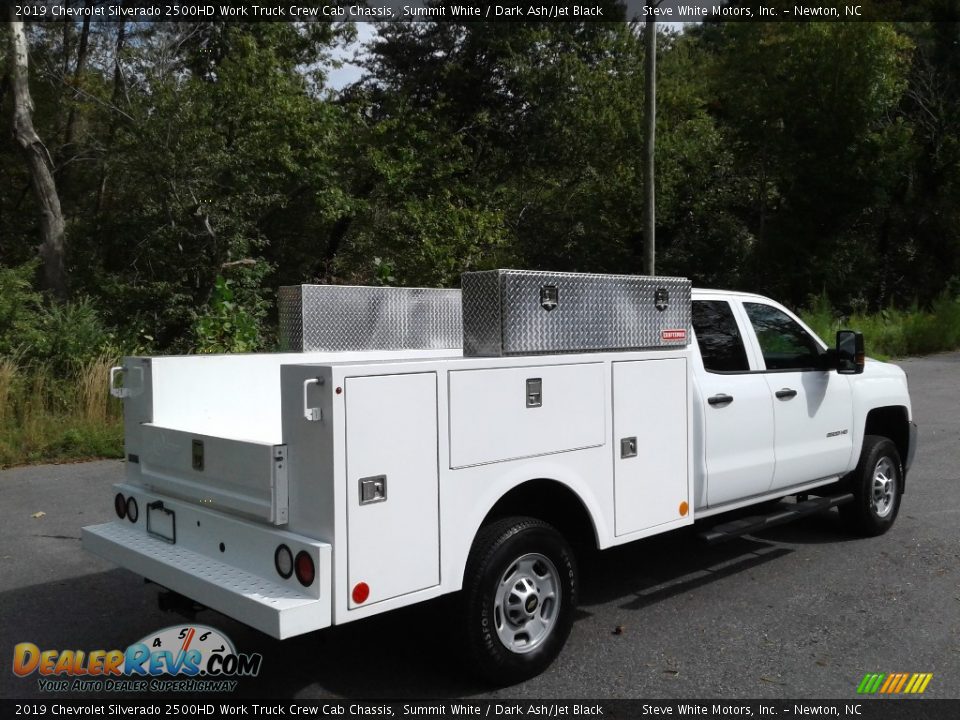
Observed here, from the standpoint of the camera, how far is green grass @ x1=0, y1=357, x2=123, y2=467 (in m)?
10.3

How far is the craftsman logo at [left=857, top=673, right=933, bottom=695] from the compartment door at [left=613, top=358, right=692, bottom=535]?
1.26m

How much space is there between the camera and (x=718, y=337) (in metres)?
5.98

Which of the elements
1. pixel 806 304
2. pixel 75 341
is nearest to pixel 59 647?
pixel 75 341

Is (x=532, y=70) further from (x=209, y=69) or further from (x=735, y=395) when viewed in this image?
(x=735, y=395)

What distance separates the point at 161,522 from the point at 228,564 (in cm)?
68

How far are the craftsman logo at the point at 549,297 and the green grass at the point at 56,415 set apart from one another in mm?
7462

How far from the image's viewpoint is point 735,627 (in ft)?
16.9

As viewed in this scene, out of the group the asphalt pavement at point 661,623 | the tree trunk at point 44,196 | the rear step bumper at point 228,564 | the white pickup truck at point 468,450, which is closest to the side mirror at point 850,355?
the white pickup truck at point 468,450

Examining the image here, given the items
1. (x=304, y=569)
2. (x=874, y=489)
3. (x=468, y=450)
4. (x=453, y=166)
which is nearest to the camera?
(x=304, y=569)

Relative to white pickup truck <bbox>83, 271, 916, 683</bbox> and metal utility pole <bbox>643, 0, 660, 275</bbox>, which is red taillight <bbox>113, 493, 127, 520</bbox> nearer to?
white pickup truck <bbox>83, 271, 916, 683</bbox>

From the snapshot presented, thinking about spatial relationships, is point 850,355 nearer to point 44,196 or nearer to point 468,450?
point 468,450

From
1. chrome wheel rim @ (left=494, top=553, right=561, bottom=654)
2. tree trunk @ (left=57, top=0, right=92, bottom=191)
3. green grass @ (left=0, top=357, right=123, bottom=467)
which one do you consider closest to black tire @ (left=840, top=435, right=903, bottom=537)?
chrome wheel rim @ (left=494, top=553, right=561, bottom=654)

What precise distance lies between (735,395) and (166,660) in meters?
3.66

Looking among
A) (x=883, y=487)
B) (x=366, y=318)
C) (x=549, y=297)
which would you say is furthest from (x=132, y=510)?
(x=883, y=487)
